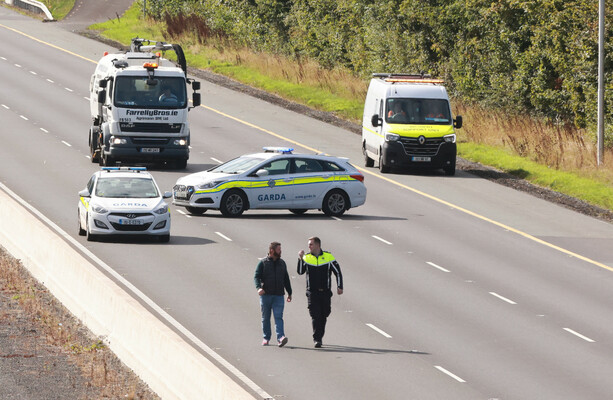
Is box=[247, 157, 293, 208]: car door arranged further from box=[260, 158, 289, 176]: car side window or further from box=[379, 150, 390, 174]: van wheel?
box=[379, 150, 390, 174]: van wheel

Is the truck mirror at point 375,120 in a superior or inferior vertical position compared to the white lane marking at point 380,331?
superior

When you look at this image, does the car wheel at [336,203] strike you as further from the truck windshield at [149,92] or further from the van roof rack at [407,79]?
the van roof rack at [407,79]

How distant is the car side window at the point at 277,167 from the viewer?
3059 cm

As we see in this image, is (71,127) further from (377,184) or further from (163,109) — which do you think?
(377,184)

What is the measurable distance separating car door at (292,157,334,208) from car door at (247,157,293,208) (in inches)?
7.8

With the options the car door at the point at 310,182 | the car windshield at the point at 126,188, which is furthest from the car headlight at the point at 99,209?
the car door at the point at 310,182

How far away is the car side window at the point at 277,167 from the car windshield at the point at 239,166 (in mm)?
250

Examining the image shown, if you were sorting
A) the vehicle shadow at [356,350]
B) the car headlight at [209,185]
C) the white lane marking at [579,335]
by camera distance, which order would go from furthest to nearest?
the car headlight at [209,185], the white lane marking at [579,335], the vehicle shadow at [356,350]

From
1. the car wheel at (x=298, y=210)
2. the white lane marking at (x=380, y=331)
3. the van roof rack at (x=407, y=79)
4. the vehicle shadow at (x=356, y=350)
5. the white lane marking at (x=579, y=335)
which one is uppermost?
the van roof rack at (x=407, y=79)

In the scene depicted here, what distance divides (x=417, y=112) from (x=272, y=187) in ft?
30.9

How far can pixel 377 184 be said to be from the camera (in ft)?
120

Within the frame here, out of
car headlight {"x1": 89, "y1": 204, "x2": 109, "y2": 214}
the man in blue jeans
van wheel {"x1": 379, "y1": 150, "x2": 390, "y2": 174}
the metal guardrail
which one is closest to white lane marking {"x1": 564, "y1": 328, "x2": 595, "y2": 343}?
the man in blue jeans

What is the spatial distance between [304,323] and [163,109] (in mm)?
17883

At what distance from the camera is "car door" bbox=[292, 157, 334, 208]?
30.6 metres
